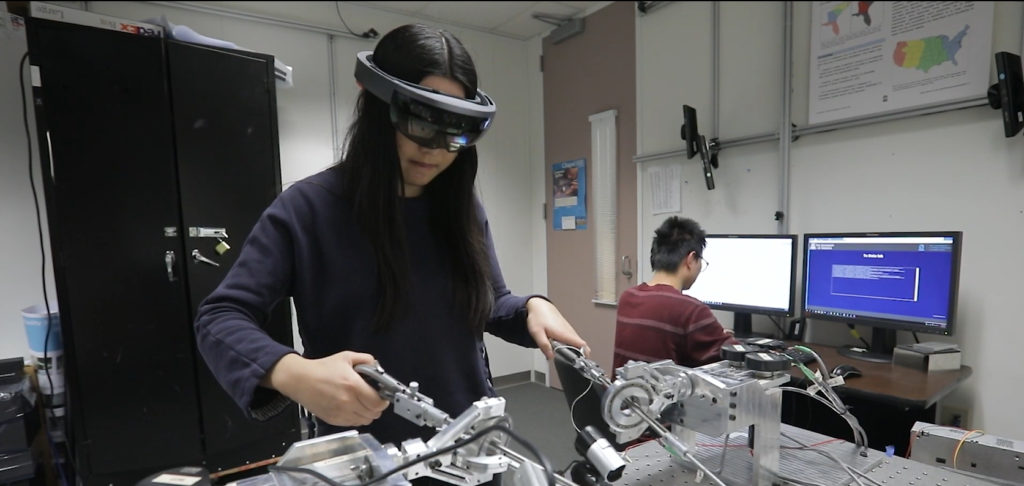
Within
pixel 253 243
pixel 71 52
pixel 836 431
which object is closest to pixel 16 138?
pixel 71 52

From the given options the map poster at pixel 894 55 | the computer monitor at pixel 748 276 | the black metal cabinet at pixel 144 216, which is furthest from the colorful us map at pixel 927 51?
the black metal cabinet at pixel 144 216

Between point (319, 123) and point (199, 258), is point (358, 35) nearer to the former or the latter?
point (319, 123)

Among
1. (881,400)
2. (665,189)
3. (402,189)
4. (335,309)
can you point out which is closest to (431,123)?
(402,189)

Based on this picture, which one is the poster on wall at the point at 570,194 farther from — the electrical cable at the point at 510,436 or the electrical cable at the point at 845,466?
the electrical cable at the point at 510,436

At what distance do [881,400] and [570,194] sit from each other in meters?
2.37

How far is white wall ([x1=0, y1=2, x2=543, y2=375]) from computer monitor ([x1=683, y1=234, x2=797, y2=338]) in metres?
1.32

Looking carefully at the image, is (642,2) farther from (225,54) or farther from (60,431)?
(60,431)

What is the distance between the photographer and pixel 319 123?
10.3ft

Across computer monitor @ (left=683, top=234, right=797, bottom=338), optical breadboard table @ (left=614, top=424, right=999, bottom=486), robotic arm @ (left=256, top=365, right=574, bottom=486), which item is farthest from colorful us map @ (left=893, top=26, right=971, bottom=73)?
robotic arm @ (left=256, top=365, right=574, bottom=486)

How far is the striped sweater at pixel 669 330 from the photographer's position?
5.22 ft

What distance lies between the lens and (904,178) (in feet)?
6.45

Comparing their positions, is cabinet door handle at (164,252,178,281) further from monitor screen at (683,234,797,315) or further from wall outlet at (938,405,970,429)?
wall outlet at (938,405,970,429)

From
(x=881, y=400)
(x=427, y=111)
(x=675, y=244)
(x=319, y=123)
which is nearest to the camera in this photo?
(x=427, y=111)

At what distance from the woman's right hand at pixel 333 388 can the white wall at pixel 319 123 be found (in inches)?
43.9
